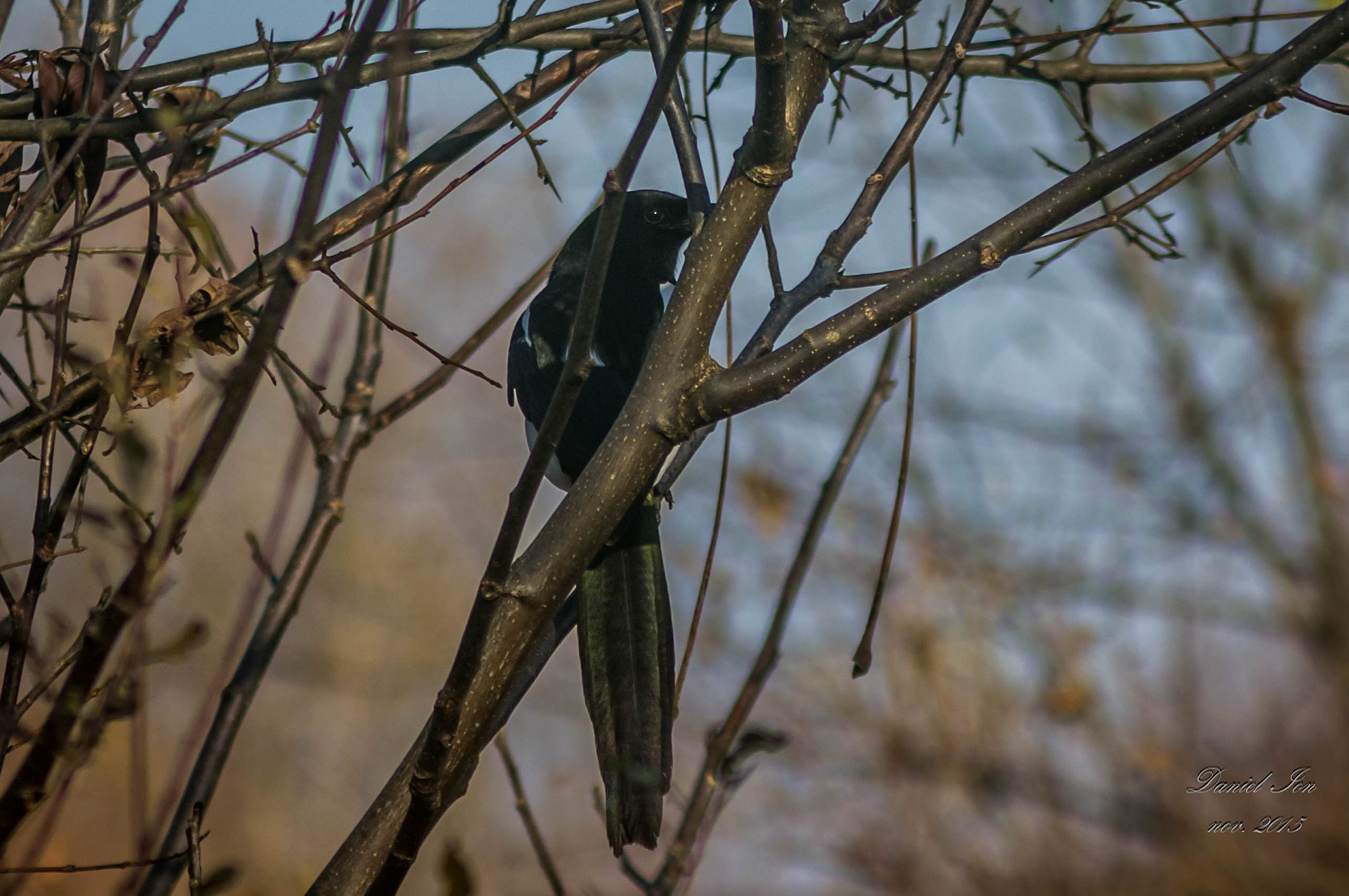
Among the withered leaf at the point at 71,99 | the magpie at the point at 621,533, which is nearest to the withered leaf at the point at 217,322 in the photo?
the withered leaf at the point at 71,99

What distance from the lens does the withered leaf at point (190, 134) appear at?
1394 mm

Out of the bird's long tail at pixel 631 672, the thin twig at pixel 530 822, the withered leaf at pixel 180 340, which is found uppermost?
the withered leaf at pixel 180 340

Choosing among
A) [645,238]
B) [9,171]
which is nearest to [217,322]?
[9,171]

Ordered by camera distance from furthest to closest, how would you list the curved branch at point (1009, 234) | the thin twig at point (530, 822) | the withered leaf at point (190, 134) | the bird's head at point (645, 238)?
the bird's head at point (645, 238) → the withered leaf at point (190, 134) → the thin twig at point (530, 822) → the curved branch at point (1009, 234)

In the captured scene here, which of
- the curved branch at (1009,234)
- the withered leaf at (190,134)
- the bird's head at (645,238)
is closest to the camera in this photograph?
the curved branch at (1009,234)

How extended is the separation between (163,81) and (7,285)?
43 cm

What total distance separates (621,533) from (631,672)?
0.23 meters

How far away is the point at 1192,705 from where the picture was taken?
4.25 metres

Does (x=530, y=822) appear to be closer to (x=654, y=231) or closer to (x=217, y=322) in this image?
(x=217, y=322)

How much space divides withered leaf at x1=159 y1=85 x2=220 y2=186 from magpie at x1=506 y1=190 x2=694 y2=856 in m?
0.56

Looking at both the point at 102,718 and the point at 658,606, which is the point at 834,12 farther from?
the point at 102,718

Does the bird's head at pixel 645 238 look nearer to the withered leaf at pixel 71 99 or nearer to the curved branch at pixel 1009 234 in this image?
the withered leaf at pixel 71 99

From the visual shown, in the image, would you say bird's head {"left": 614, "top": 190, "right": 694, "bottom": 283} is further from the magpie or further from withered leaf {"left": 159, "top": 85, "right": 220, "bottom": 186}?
withered leaf {"left": 159, "top": 85, "right": 220, "bottom": 186}

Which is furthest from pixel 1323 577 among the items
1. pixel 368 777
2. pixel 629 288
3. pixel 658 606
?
pixel 368 777
